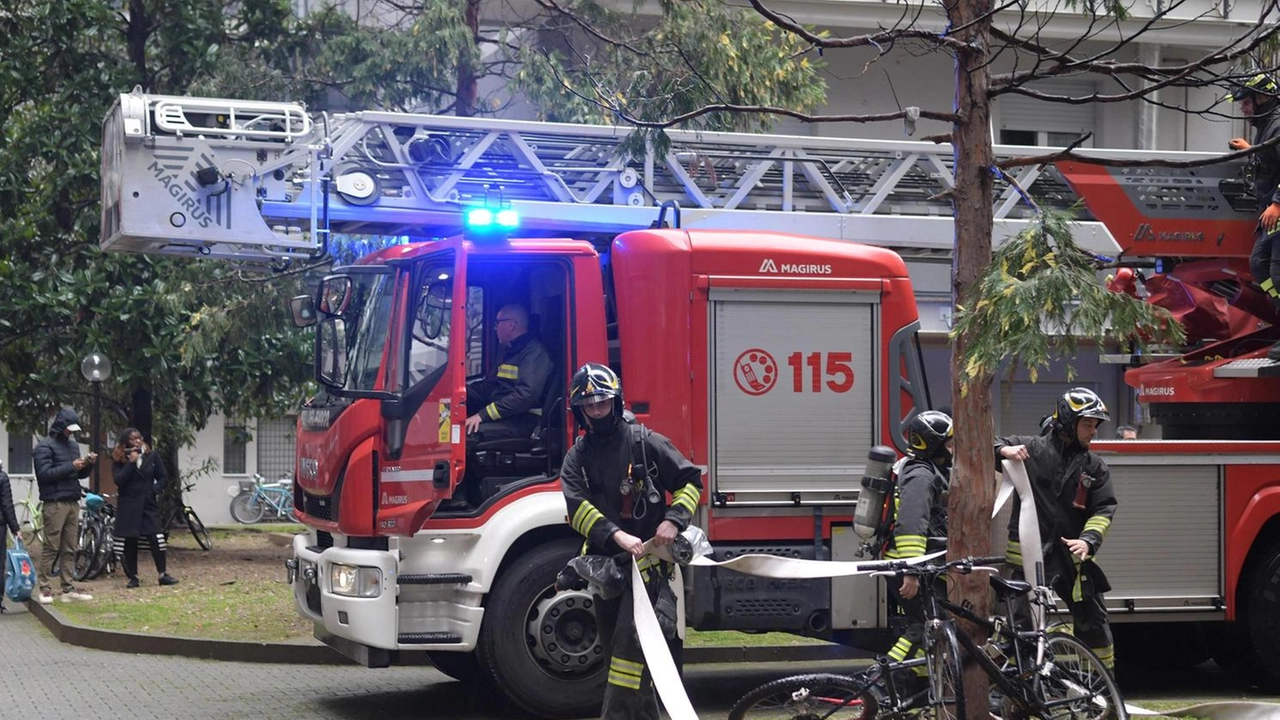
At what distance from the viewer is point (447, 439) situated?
339 inches

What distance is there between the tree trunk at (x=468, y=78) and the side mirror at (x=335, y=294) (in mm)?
8088

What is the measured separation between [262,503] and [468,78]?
1706cm

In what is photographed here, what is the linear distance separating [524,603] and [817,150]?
4014 millimetres

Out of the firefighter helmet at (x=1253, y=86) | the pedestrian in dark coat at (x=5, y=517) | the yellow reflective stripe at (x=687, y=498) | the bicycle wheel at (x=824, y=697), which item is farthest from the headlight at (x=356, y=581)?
the pedestrian in dark coat at (x=5, y=517)

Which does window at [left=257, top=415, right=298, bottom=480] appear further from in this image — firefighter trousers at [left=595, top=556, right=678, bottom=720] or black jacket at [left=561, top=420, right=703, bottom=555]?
firefighter trousers at [left=595, top=556, right=678, bottom=720]

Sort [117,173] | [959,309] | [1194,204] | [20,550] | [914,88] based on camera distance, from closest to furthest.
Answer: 1. [959,309]
2. [117,173]
3. [1194,204]
4. [20,550]
5. [914,88]

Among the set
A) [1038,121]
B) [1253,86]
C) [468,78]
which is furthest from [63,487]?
[1253,86]

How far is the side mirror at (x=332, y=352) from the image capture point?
9391mm

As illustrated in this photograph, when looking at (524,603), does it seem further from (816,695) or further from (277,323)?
(277,323)

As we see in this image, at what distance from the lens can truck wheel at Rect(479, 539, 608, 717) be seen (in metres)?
8.68

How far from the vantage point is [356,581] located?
8.67 metres

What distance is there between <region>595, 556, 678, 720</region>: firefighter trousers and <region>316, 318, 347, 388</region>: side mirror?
3038 millimetres

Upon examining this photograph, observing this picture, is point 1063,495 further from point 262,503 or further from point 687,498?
point 262,503

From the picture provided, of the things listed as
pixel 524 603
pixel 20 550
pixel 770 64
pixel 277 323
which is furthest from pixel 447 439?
pixel 277 323
